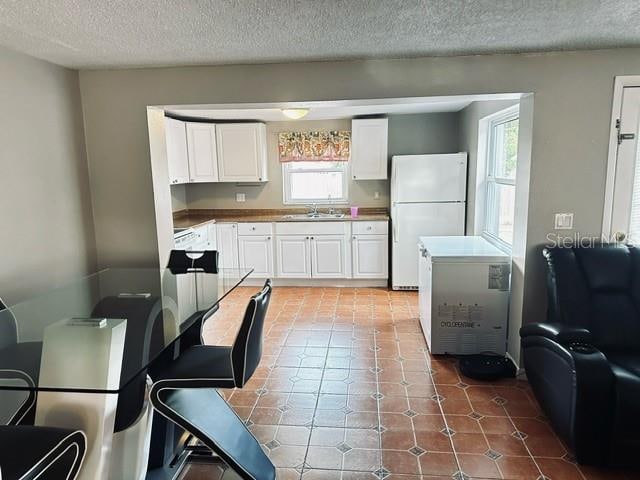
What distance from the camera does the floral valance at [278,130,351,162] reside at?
5621mm

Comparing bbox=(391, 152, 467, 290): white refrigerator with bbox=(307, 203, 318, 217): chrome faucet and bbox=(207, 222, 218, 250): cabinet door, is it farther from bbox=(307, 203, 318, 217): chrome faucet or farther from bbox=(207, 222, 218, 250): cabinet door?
bbox=(207, 222, 218, 250): cabinet door

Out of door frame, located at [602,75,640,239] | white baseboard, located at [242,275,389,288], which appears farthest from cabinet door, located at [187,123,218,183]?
door frame, located at [602,75,640,239]

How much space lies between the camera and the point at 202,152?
213 inches

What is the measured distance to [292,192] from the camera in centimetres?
590

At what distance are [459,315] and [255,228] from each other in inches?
115

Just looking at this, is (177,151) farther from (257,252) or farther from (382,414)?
(382,414)

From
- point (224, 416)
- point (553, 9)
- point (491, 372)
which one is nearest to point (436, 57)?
point (553, 9)

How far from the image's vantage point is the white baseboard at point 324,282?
5398mm

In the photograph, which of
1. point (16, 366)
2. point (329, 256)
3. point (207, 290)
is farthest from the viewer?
point (329, 256)

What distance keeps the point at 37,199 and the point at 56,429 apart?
5.81 ft

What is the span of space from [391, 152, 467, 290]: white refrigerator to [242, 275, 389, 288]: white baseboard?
53 cm

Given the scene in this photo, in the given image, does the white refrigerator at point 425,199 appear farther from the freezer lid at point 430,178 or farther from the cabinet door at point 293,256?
the cabinet door at point 293,256

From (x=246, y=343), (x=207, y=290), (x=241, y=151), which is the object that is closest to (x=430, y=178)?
(x=241, y=151)

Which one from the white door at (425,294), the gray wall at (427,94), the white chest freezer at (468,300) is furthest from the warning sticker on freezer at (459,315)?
the gray wall at (427,94)
